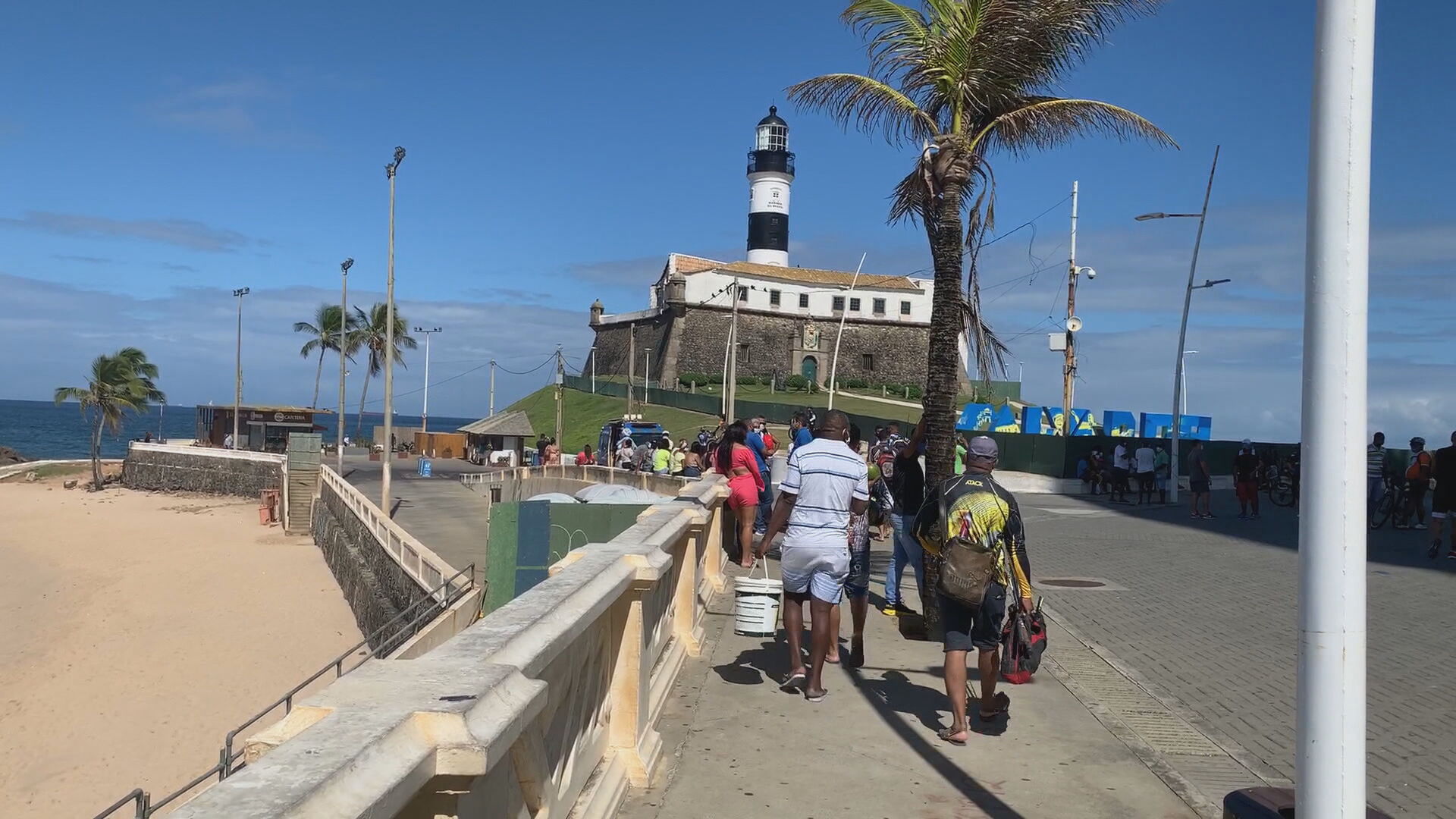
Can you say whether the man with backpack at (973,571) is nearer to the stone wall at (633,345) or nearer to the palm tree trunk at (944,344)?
the palm tree trunk at (944,344)

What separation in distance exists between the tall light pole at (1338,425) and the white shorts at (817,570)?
3.83m

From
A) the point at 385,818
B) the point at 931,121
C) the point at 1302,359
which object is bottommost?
the point at 385,818

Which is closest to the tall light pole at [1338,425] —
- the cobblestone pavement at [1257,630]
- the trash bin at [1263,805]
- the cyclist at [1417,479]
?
the trash bin at [1263,805]

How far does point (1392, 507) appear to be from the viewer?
2109 centimetres

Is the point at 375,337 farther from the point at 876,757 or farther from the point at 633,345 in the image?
the point at 876,757

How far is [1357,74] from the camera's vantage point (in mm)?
3170

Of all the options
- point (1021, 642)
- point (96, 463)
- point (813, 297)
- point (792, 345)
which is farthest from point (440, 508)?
point (813, 297)

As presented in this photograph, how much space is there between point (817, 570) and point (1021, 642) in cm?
139

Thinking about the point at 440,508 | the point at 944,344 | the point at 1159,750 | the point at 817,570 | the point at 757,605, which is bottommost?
the point at 440,508

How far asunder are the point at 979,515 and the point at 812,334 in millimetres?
72651

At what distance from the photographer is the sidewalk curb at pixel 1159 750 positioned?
5410 mm

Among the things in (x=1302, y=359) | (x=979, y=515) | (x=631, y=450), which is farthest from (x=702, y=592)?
(x=631, y=450)

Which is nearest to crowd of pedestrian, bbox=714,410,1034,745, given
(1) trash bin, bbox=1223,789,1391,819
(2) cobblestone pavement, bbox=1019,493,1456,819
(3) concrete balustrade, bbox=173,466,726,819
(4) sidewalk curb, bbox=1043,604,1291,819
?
(4) sidewalk curb, bbox=1043,604,1291,819

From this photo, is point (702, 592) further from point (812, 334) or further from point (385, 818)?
point (812, 334)
